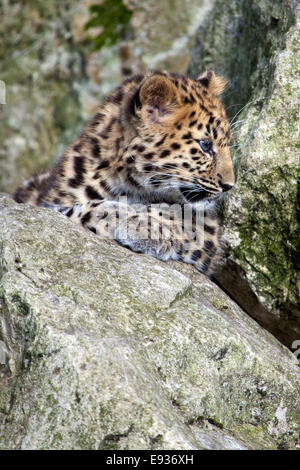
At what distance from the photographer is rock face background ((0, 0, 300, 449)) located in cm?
423

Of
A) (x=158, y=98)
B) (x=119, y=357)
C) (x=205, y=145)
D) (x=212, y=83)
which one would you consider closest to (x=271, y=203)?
(x=205, y=145)

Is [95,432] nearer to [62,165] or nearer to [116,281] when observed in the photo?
[116,281]

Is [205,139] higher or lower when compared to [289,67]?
lower

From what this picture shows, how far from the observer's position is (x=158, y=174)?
6609 millimetres

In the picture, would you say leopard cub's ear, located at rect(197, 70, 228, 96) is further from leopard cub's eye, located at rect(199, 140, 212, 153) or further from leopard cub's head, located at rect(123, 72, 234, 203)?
leopard cub's eye, located at rect(199, 140, 212, 153)

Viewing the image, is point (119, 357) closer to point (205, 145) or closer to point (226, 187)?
point (226, 187)

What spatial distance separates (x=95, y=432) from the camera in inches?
161

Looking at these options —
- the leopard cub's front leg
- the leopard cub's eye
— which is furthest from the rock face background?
the leopard cub's eye

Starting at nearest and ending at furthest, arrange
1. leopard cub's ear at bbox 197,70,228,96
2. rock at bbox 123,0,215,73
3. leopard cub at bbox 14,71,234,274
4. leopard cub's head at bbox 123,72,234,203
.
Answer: leopard cub at bbox 14,71,234,274 → leopard cub's head at bbox 123,72,234,203 → leopard cub's ear at bbox 197,70,228,96 → rock at bbox 123,0,215,73

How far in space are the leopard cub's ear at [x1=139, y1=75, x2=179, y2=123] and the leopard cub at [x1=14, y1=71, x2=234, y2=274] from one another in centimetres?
1
